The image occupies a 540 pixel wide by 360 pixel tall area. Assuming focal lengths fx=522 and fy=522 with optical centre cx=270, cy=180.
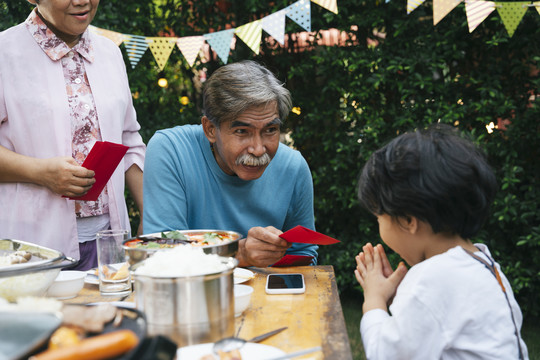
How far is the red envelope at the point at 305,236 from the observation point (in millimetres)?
1725

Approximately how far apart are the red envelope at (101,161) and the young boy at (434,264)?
0.98 metres

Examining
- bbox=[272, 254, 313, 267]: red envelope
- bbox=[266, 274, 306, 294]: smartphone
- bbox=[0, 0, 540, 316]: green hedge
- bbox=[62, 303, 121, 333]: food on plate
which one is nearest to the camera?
bbox=[62, 303, 121, 333]: food on plate

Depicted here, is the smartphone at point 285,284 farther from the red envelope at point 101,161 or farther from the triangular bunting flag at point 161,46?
the triangular bunting flag at point 161,46

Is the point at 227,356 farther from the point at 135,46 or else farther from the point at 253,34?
the point at 135,46

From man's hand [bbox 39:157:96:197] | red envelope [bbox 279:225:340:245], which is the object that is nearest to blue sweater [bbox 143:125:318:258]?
man's hand [bbox 39:157:96:197]

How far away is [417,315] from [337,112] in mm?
3242

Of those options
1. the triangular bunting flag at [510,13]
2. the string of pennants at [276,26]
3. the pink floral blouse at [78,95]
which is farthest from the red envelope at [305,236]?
the triangular bunting flag at [510,13]

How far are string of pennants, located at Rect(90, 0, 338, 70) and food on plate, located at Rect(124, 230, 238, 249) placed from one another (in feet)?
6.76

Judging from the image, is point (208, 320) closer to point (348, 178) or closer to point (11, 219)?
point (11, 219)

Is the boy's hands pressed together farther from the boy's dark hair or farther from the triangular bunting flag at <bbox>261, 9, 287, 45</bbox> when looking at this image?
the triangular bunting flag at <bbox>261, 9, 287, 45</bbox>

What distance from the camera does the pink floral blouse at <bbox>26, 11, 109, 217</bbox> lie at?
243 cm

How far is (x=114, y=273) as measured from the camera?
1.71m

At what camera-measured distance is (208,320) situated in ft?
3.76

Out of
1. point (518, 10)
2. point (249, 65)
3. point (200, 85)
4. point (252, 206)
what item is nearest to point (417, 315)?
point (252, 206)
